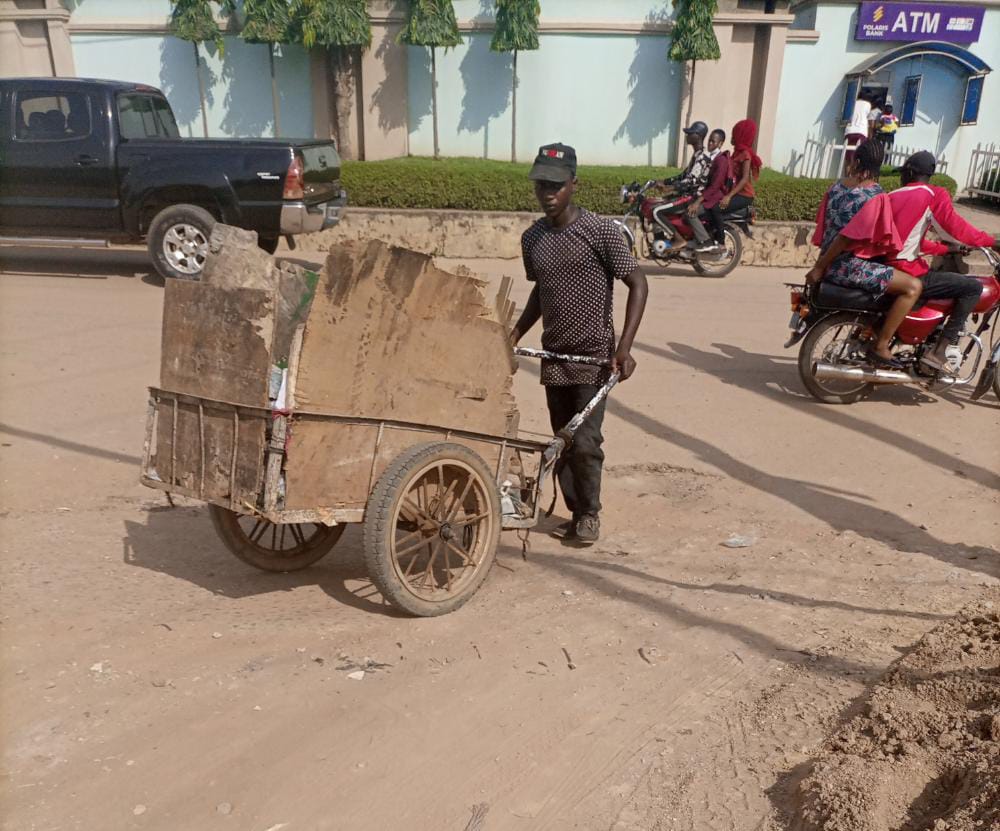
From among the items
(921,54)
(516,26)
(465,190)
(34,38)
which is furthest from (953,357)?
(34,38)

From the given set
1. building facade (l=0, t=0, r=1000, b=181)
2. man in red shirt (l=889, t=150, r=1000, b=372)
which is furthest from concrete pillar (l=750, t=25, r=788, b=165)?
man in red shirt (l=889, t=150, r=1000, b=372)

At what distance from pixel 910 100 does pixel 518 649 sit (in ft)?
60.1

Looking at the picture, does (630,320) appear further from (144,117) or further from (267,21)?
(267,21)

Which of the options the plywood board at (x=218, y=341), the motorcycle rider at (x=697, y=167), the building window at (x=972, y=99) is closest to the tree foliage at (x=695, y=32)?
the motorcycle rider at (x=697, y=167)

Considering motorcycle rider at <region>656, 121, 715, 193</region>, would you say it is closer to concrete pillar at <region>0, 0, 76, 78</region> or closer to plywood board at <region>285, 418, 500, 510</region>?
plywood board at <region>285, 418, 500, 510</region>

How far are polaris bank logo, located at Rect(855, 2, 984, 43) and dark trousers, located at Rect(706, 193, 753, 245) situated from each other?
28.6 feet

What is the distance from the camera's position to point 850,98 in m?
17.9

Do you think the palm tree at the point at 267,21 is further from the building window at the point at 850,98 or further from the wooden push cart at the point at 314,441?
the wooden push cart at the point at 314,441

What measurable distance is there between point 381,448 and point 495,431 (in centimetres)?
64

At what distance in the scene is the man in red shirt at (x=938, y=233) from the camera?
639 centimetres

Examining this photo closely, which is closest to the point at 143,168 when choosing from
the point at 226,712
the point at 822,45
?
the point at 226,712

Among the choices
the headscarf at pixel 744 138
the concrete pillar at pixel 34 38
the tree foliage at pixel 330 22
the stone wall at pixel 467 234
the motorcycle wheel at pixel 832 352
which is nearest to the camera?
the motorcycle wheel at pixel 832 352

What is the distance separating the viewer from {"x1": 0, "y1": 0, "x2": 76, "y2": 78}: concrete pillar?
1614 centimetres

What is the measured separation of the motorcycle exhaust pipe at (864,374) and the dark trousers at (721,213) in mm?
5030
